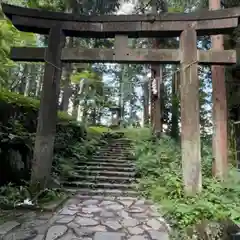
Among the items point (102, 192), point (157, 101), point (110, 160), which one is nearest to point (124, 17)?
point (102, 192)

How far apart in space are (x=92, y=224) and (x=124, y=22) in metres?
4.11

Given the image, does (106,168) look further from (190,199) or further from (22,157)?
(190,199)

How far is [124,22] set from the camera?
5484 mm

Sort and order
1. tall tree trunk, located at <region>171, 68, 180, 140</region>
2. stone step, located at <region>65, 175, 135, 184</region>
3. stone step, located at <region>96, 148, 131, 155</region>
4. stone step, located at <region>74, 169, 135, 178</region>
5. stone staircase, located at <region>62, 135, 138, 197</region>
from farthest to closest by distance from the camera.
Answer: tall tree trunk, located at <region>171, 68, 180, 140</region>, stone step, located at <region>96, 148, 131, 155</region>, stone step, located at <region>74, 169, 135, 178</region>, stone step, located at <region>65, 175, 135, 184</region>, stone staircase, located at <region>62, 135, 138, 197</region>

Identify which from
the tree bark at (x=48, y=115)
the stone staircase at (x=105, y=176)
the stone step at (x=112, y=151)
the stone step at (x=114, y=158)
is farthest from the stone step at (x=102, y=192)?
the stone step at (x=112, y=151)

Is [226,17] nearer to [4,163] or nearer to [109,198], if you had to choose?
[109,198]

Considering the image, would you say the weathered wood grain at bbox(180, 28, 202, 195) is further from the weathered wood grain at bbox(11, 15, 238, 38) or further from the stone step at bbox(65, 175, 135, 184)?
the stone step at bbox(65, 175, 135, 184)

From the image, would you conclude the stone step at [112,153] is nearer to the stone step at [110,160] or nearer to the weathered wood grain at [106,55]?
the stone step at [110,160]

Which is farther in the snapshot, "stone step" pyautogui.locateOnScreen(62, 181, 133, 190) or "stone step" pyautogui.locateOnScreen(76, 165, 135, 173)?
"stone step" pyautogui.locateOnScreen(76, 165, 135, 173)

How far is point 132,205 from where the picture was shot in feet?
16.5

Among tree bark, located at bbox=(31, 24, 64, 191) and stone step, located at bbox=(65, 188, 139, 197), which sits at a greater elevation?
tree bark, located at bbox=(31, 24, 64, 191)

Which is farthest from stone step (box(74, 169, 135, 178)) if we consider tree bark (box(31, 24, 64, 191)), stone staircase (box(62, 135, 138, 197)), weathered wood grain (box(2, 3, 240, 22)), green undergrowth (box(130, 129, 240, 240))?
weathered wood grain (box(2, 3, 240, 22))

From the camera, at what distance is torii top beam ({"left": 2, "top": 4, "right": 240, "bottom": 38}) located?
17.3ft

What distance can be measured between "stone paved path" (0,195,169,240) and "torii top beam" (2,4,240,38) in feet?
12.1
